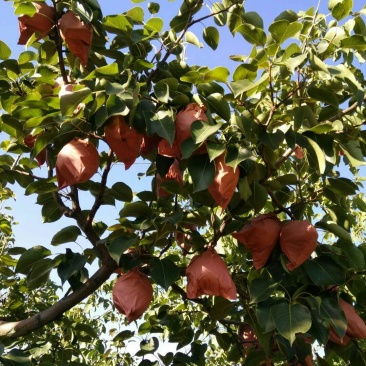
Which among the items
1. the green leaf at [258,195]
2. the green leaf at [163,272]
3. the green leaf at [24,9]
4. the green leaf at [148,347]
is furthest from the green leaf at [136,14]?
the green leaf at [148,347]

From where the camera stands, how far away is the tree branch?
1648 millimetres

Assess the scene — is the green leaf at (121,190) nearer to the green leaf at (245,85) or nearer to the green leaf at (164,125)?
Result: the green leaf at (164,125)

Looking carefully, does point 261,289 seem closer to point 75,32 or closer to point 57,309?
point 57,309

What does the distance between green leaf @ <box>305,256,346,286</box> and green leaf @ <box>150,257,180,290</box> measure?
365 millimetres

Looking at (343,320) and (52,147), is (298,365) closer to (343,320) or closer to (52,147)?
(343,320)

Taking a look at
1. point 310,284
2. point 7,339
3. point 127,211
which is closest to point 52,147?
point 127,211

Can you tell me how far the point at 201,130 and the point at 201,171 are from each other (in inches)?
4.1

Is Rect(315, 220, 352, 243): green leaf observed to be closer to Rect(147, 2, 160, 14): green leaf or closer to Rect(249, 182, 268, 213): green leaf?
Rect(249, 182, 268, 213): green leaf

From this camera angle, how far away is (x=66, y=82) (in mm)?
1618

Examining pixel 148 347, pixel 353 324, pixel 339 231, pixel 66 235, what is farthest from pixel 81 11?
pixel 148 347

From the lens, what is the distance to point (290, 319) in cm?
130

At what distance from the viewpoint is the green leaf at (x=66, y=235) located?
1748 mm

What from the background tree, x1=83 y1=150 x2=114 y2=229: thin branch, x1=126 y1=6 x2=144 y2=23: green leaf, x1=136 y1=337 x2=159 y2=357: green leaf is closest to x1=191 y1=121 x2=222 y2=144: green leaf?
the background tree

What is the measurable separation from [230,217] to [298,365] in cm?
60
